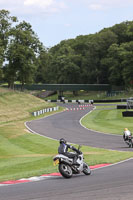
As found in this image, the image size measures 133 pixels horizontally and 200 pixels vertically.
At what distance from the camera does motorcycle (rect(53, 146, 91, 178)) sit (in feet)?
52.9

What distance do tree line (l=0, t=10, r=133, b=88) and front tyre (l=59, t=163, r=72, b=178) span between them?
74930 mm

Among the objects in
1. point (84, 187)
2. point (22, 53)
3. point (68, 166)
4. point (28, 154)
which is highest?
point (22, 53)

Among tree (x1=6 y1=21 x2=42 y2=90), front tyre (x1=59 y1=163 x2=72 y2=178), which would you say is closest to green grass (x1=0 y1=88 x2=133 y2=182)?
front tyre (x1=59 y1=163 x2=72 y2=178)

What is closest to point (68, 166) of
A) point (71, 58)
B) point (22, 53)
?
point (22, 53)

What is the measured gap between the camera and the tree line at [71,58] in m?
98.9

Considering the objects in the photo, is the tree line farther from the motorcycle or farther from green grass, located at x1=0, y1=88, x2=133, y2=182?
the motorcycle

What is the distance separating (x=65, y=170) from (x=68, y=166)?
21 cm

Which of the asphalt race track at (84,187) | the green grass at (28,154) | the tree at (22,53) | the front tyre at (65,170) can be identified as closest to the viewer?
the asphalt race track at (84,187)

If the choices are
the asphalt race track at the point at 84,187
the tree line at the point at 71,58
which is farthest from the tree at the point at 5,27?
the asphalt race track at the point at 84,187

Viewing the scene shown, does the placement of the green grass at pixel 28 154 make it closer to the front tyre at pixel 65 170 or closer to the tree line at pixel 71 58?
the front tyre at pixel 65 170

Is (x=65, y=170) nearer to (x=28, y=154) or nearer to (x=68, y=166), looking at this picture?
(x=68, y=166)

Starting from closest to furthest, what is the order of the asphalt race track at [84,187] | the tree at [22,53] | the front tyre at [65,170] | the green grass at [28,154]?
1. the asphalt race track at [84,187]
2. the front tyre at [65,170]
3. the green grass at [28,154]
4. the tree at [22,53]

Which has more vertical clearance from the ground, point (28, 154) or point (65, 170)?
point (65, 170)

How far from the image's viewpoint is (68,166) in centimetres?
1631
